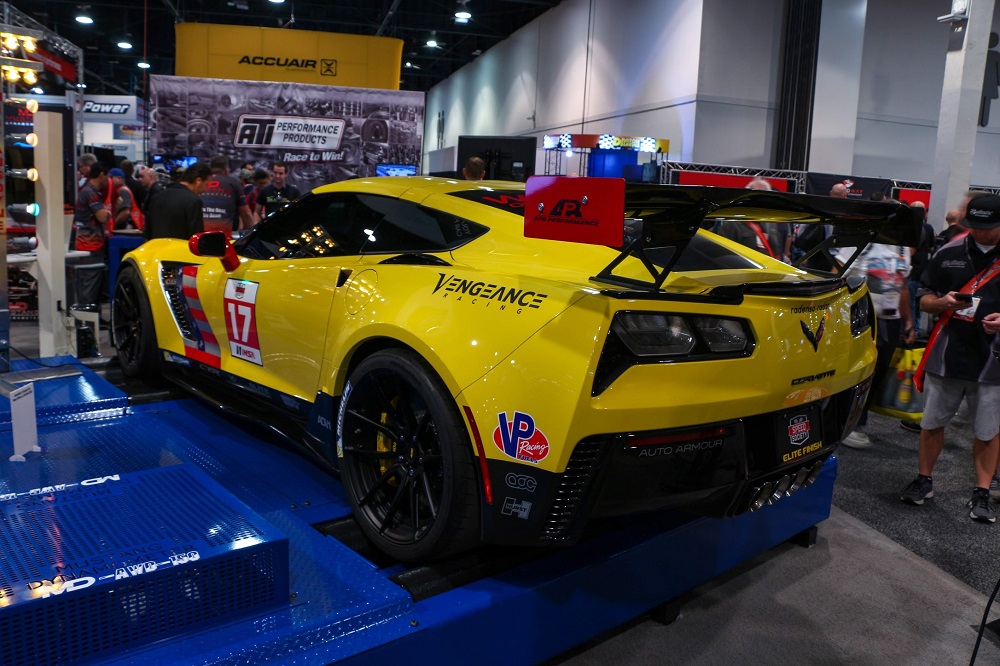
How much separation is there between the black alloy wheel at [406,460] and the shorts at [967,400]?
286 cm

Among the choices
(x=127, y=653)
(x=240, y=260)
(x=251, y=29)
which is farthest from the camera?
(x=251, y=29)

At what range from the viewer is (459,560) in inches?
94.0

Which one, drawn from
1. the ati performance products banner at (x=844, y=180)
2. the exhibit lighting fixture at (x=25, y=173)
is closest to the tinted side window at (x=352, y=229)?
the exhibit lighting fixture at (x=25, y=173)

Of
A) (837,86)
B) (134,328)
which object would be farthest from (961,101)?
(134,328)

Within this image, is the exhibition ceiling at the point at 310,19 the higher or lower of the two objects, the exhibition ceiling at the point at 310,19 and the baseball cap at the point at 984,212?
the higher

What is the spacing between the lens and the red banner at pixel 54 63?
4.78 m

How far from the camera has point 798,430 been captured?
7.55 feet

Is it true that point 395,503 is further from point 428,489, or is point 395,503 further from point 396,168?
point 396,168

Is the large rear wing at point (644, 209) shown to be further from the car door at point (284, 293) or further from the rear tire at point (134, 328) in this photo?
the rear tire at point (134, 328)

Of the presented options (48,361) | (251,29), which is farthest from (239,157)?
(48,361)

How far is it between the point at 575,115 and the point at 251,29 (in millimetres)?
7534

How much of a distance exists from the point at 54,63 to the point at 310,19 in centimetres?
1985

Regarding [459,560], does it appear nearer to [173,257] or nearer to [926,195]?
[173,257]

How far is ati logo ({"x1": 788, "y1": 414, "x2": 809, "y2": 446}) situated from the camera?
2275 millimetres
